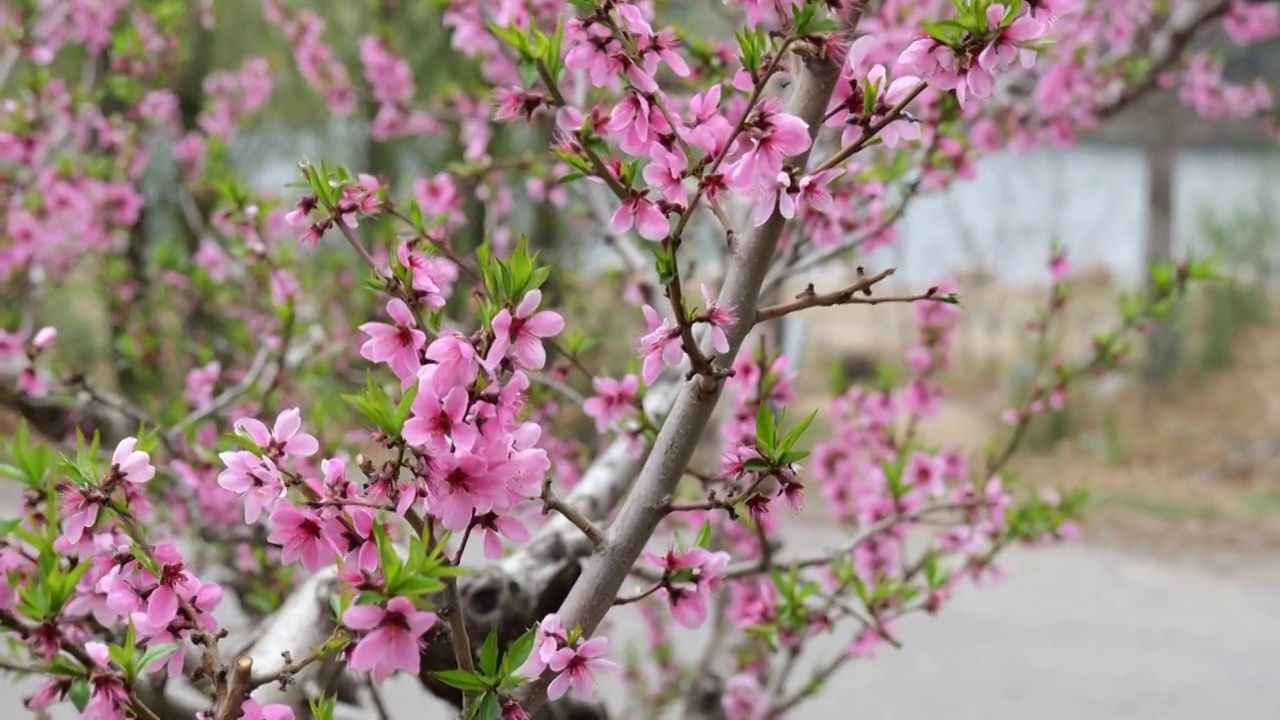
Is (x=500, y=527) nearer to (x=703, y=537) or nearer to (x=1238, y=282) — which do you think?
(x=703, y=537)

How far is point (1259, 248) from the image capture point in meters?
9.39

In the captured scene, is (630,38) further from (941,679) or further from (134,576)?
(941,679)

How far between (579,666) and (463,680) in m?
0.09

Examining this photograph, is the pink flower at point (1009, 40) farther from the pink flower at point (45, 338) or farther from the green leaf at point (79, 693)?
the pink flower at point (45, 338)

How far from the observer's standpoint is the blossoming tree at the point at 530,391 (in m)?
0.73

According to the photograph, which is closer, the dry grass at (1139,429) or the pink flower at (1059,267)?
the pink flower at (1059,267)

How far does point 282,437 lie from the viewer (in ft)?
2.53

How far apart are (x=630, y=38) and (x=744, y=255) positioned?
0.20m

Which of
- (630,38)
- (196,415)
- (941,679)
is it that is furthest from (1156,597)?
(630,38)

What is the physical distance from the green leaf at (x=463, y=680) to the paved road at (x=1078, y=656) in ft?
12.7

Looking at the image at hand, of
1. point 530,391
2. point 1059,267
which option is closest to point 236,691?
point 530,391

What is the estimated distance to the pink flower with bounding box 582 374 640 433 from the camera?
123 cm

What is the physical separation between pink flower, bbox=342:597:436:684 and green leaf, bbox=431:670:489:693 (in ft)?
0.28

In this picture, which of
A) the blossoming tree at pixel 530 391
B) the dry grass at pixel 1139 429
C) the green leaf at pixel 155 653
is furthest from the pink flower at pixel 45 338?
the dry grass at pixel 1139 429
